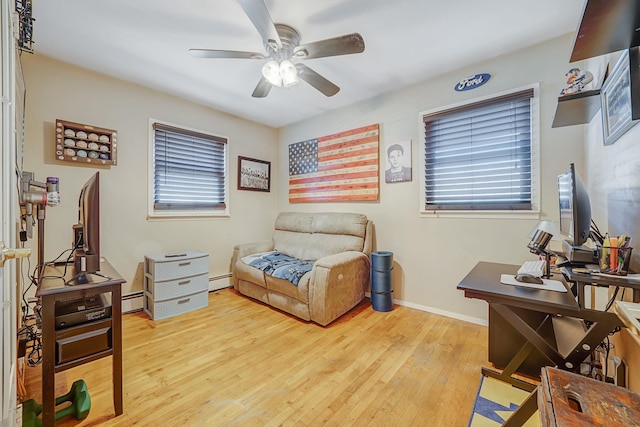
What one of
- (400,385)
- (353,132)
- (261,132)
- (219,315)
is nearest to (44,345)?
(219,315)

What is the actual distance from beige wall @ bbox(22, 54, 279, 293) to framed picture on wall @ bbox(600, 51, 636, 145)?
3.68 metres

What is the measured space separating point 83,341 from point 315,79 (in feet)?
7.70

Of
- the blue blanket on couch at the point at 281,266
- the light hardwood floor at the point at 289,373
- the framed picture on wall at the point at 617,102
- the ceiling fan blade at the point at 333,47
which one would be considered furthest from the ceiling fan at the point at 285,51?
the light hardwood floor at the point at 289,373

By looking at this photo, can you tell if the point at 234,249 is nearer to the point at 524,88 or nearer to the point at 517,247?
the point at 517,247

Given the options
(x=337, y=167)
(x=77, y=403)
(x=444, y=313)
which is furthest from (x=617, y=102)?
(x=77, y=403)

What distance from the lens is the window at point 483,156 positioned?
7.28 ft

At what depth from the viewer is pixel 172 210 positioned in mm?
3115

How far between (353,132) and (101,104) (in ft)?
9.18

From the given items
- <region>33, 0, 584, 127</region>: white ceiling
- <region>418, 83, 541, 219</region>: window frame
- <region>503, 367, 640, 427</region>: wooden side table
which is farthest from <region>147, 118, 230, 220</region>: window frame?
<region>503, 367, 640, 427</region>: wooden side table

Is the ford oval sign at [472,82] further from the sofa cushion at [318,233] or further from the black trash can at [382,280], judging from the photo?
the black trash can at [382,280]

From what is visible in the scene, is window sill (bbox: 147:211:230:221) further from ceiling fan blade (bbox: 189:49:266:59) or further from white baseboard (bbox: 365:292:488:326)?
white baseboard (bbox: 365:292:488:326)

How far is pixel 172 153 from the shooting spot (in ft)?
10.2

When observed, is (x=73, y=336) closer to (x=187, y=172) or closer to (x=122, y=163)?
(x=122, y=163)

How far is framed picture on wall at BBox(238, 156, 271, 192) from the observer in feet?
12.4
